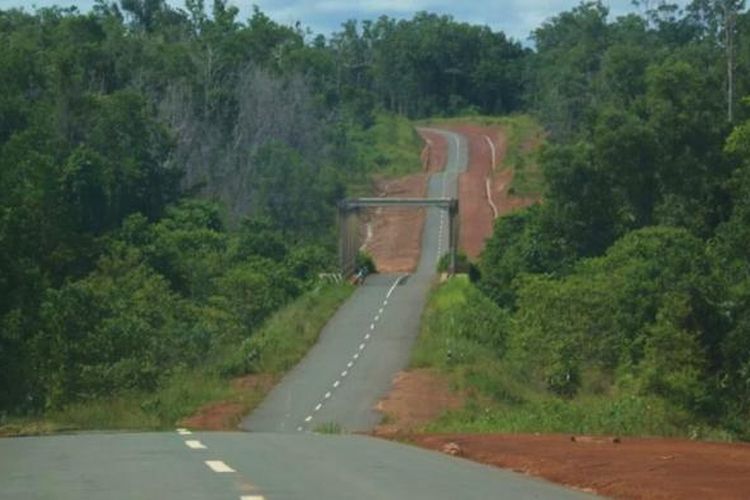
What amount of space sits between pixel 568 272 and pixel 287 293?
13.2 meters

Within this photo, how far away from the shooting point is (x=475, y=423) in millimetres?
34281

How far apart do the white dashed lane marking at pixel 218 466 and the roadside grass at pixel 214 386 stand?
1102 centimetres

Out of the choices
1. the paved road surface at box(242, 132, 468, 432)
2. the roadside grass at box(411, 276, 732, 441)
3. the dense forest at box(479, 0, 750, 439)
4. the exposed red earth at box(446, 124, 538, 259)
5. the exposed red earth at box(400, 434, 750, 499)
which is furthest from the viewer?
the exposed red earth at box(446, 124, 538, 259)

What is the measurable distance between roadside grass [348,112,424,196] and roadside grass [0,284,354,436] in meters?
44.9

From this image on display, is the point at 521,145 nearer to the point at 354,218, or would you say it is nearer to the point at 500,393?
the point at 354,218

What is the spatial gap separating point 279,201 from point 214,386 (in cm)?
4681

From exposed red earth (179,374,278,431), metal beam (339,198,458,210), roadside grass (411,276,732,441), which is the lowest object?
exposed red earth (179,374,278,431)

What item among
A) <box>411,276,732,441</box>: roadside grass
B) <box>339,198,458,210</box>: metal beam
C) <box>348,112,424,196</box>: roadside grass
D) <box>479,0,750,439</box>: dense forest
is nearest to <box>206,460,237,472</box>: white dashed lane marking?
<box>411,276,732,441</box>: roadside grass

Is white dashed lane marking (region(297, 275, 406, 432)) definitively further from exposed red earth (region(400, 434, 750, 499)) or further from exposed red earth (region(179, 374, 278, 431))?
exposed red earth (region(400, 434, 750, 499))

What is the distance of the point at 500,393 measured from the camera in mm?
48281

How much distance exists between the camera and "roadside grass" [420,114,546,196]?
11250 cm

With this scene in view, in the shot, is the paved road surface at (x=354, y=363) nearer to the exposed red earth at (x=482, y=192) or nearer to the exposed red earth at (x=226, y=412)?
the exposed red earth at (x=226, y=412)

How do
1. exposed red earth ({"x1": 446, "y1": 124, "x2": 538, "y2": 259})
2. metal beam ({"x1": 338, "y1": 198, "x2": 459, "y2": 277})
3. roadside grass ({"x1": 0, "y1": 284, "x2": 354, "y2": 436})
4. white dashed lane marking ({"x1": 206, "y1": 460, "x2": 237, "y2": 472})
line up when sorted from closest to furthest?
white dashed lane marking ({"x1": 206, "y1": 460, "x2": 237, "y2": 472}), roadside grass ({"x1": 0, "y1": 284, "x2": 354, "y2": 436}), metal beam ({"x1": 338, "y1": 198, "x2": 459, "y2": 277}), exposed red earth ({"x1": 446, "y1": 124, "x2": 538, "y2": 259})

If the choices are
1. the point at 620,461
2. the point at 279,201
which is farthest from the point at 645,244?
the point at 620,461
